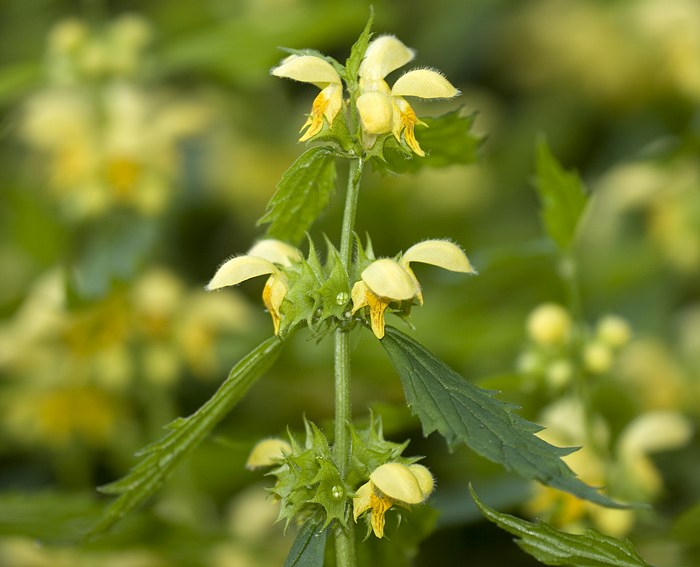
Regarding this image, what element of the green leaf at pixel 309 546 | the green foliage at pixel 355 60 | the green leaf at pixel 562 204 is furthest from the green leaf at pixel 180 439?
the green leaf at pixel 562 204

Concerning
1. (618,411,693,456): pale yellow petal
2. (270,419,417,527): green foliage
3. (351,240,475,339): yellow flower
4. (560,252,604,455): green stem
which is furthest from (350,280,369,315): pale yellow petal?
(618,411,693,456): pale yellow petal

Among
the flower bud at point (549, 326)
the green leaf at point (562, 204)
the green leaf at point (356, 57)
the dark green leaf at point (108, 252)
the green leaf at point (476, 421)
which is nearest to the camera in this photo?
the green leaf at point (476, 421)

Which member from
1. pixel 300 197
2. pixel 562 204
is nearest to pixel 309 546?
pixel 300 197

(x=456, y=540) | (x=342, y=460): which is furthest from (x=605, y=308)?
(x=342, y=460)

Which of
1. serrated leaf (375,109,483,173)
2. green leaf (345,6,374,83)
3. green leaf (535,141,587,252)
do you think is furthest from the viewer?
green leaf (535,141,587,252)

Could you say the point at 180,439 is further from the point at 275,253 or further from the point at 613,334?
the point at 613,334

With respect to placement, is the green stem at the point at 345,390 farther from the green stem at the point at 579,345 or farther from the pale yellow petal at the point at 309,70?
the green stem at the point at 579,345

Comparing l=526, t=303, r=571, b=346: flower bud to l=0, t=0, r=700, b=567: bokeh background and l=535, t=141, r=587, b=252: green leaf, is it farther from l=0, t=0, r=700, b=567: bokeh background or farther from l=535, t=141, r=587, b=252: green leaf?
l=535, t=141, r=587, b=252: green leaf
